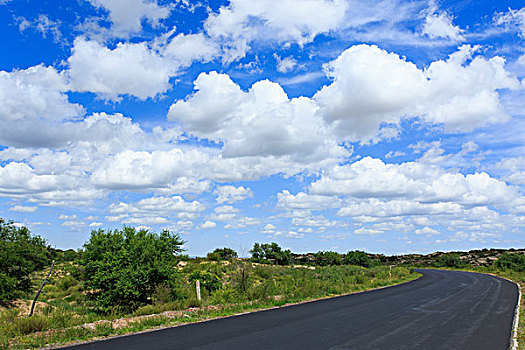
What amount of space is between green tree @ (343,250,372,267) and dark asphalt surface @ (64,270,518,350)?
2337 inches

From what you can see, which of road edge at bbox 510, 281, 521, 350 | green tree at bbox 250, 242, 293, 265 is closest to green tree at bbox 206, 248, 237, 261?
green tree at bbox 250, 242, 293, 265

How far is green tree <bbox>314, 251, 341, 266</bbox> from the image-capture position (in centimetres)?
7831

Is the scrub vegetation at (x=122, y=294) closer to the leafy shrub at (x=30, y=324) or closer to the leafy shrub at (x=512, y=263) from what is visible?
the leafy shrub at (x=30, y=324)

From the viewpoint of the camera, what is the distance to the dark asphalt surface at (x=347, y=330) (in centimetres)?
1062

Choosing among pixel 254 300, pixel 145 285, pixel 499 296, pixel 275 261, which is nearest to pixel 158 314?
pixel 145 285

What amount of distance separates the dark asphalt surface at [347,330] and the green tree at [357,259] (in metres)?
59.4

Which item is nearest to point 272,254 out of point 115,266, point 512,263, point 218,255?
point 218,255

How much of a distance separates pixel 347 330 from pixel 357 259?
2676 inches

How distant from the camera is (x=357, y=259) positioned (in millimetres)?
77750

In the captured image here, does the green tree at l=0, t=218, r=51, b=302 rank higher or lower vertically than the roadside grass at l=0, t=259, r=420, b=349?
higher

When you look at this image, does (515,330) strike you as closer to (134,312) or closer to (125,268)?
(134,312)

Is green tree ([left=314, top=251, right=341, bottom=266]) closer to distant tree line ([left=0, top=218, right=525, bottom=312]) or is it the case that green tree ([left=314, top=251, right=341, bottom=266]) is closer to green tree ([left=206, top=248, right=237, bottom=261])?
green tree ([left=206, top=248, right=237, bottom=261])

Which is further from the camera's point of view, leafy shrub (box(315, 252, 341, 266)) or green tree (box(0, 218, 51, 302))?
leafy shrub (box(315, 252, 341, 266))

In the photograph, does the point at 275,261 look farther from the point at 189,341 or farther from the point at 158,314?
the point at 189,341
